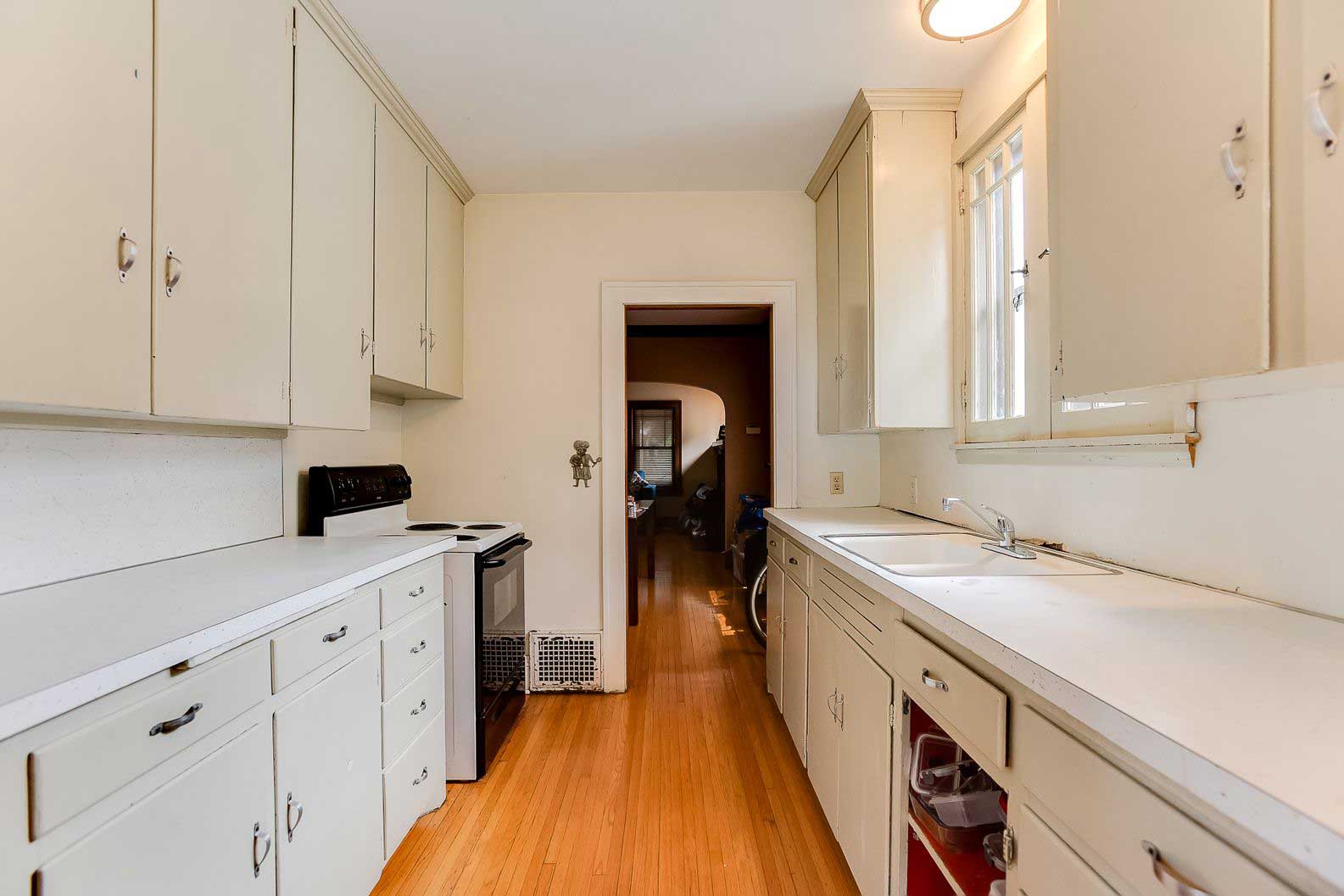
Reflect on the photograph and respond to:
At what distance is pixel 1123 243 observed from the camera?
3.16ft

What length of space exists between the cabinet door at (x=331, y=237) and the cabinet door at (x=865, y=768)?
1.74 m

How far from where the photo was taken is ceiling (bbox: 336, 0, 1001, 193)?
175 cm

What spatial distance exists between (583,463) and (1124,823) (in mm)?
2493

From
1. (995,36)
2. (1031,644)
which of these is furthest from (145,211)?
(995,36)

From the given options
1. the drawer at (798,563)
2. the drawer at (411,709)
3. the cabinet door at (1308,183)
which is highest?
the cabinet door at (1308,183)

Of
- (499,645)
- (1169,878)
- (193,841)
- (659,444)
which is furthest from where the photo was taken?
(659,444)

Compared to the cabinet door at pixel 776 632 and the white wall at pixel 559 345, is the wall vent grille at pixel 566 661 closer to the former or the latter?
the white wall at pixel 559 345

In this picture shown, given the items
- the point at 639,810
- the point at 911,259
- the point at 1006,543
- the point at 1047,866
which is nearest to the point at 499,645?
the point at 639,810

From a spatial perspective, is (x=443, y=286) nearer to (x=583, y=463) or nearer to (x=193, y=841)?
(x=583, y=463)

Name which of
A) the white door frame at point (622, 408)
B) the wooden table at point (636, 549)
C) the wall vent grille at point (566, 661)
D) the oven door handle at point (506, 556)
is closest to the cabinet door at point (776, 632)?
the white door frame at point (622, 408)

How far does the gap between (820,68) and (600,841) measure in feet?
8.94

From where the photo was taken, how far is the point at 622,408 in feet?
9.57

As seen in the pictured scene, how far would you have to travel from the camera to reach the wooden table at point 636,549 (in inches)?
140

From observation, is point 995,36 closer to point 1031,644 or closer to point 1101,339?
point 1101,339
